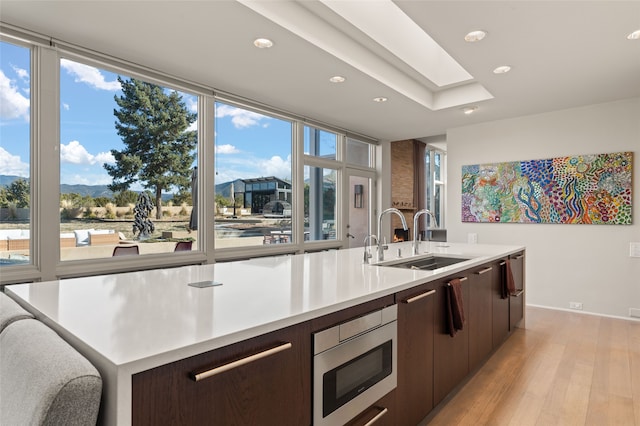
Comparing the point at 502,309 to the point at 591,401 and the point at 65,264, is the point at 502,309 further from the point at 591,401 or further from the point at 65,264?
the point at 65,264

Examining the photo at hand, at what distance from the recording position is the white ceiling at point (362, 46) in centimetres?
247

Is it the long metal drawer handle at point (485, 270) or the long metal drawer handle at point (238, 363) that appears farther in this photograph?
the long metal drawer handle at point (485, 270)

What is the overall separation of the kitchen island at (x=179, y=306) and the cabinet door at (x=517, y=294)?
1676mm

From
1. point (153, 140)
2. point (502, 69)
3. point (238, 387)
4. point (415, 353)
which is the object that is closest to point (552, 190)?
point (502, 69)

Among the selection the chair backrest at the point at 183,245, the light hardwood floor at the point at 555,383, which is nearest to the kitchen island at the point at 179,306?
the light hardwood floor at the point at 555,383

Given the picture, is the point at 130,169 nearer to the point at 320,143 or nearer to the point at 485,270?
the point at 320,143

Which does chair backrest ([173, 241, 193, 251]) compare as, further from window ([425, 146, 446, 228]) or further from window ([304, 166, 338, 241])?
window ([425, 146, 446, 228])

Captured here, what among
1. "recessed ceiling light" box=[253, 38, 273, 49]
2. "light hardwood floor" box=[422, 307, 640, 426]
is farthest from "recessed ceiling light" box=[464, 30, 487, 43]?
"light hardwood floor" box=[422, 307, 640, 426]

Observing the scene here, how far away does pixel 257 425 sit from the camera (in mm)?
1083

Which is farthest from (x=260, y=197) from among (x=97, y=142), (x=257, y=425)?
(x=257, y=425)

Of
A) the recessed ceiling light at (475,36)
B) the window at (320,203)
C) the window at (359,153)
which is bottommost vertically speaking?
the window at (320,203)

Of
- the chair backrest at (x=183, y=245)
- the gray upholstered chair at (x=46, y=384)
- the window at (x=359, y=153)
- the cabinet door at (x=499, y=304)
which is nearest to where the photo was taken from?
the gray upholstered chair at (x=46, y=384)

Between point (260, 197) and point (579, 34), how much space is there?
3497mm

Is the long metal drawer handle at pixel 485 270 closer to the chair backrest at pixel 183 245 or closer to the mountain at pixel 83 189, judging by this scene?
the chair backrest at pixel 183 245
